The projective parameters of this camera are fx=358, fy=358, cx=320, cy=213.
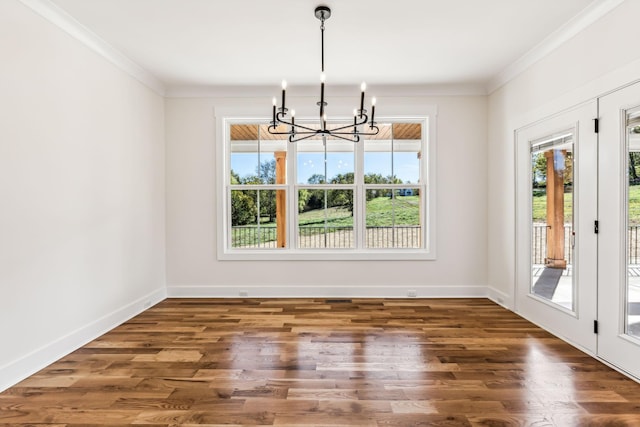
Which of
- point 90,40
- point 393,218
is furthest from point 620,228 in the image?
point 90,40

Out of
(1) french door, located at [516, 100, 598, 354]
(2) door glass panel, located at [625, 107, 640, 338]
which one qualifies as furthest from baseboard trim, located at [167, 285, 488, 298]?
(2) door glass panel, located at [625, 107, 640, 338]

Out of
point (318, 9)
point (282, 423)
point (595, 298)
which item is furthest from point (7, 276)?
point (595, 298)

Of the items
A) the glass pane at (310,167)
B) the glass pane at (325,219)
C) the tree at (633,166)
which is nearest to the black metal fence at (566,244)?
the tree at (633,166)

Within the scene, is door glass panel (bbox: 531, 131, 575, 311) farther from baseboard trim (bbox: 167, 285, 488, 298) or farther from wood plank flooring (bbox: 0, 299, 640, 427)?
baseboard trim (bbox: 167, 285, 488, 298)

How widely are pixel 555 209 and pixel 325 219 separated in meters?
2.63

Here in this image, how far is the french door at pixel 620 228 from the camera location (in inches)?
99.2

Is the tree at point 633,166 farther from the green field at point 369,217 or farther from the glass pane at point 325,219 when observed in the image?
the glass pane at point 325,219

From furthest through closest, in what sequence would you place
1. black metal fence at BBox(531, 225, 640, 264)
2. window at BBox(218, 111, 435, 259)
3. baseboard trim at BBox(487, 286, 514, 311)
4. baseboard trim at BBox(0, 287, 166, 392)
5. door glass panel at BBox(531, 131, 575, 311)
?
window at BBox(218, 111, 435, 259), baseboard trim at BBox(487, 286, 514, 311), door glass panel at BBox(531, 131, 575, 311), black metal fence at BBox(531, 225, 640, 264), baseboard trim at BBox(0, 287, 166, 392)

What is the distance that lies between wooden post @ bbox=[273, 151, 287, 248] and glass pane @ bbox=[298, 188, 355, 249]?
21cm

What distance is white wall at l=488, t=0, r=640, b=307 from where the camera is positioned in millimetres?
2572

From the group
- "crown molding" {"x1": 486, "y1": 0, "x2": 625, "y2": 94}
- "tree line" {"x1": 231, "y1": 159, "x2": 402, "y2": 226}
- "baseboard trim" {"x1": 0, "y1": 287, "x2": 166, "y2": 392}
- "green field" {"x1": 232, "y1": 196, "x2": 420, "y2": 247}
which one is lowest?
"baseboard trim" {"x1": 0, "y1": 287, "x2": 166, "y2": 392}

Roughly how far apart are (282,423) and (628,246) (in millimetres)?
2651

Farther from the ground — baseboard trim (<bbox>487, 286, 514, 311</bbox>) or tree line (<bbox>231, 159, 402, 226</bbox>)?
tree line (<bbox>231, 159, 402, 226</bbox>)

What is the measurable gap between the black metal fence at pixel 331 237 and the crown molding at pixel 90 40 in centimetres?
213
